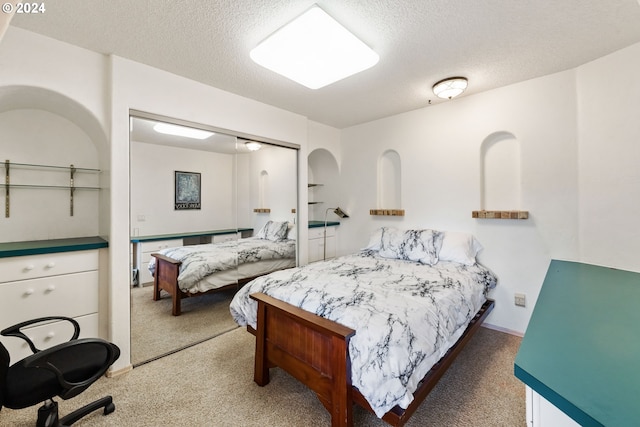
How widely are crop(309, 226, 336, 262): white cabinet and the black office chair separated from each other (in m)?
2.74

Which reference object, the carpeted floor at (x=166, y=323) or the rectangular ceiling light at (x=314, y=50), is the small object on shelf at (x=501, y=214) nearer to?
the rectangular ceiling light at (x=314, y=50)

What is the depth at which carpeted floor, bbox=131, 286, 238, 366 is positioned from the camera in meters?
2.39

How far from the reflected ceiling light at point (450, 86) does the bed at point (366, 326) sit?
1.73 metres

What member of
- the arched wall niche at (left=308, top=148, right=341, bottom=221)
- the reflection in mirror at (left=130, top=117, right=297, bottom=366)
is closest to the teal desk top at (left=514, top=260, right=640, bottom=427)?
the reflection in mirror at (left=130, top=117, right=297, bottom=366)

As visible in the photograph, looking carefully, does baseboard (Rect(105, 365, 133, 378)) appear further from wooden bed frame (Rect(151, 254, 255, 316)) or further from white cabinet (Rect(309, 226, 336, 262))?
white cabinet (Rect(309, 226, 336, 262))

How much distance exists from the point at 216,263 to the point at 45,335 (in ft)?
4.52

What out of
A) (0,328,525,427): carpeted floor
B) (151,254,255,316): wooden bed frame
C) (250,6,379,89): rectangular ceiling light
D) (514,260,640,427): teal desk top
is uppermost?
(250,6,379,89): rectangular ceiling light

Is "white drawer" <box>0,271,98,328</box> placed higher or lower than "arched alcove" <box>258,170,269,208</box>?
lower

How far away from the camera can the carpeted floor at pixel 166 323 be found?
239 centimetres

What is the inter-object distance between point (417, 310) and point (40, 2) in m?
3.02

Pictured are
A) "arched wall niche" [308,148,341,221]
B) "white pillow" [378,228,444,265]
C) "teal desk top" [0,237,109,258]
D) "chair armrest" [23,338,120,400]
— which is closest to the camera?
"chair armrest" [23,338,120,400]

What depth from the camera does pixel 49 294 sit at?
1993mm

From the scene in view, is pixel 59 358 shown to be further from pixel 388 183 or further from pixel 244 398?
pixel 388 183

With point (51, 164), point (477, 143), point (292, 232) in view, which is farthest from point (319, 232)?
point (51, 164)
